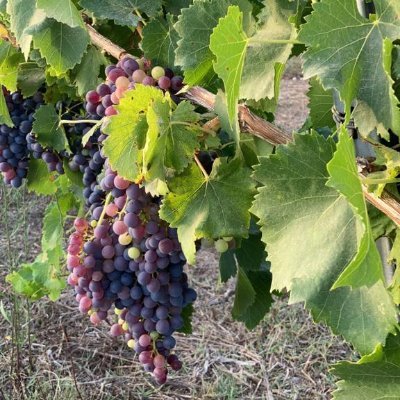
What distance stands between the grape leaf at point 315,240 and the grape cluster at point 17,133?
2.70ft

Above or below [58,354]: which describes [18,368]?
above

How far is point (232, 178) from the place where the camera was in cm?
92

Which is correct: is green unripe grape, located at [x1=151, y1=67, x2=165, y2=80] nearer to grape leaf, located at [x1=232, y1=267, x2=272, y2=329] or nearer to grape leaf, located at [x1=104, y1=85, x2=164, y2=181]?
grape leaf, located at [x1=104, y1=85, x2=164, y2=181]

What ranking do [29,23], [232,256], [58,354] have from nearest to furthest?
1. [29,23]
2. [232,256]
3. [58,354]

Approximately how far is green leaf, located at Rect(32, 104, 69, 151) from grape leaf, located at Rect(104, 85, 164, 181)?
0.43 m

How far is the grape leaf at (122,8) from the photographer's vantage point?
103cm

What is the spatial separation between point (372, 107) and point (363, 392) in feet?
1.05

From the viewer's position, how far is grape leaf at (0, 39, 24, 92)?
128 centimetres

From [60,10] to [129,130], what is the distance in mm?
215

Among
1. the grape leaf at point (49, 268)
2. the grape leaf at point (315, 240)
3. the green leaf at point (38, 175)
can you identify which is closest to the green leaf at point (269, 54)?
the grape leaf at point (315, 240)

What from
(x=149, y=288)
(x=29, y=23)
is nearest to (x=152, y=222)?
(x=149, y=288)

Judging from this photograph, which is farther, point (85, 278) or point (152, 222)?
point (85, 278)

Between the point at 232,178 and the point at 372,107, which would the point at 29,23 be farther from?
the point at 372,107

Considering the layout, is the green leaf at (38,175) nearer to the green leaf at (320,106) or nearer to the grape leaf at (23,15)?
the grape leaf at (23,15)
